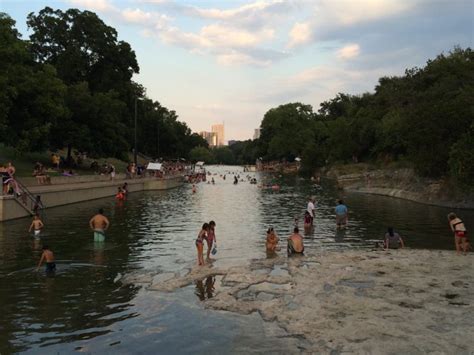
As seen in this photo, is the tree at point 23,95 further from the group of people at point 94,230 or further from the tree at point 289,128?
the tree at point 289,128

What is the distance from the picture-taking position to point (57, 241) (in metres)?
23.7

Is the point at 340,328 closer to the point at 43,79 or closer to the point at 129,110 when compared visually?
the point at 43,79

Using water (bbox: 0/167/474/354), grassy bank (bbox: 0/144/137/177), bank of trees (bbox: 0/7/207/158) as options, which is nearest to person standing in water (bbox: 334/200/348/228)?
water (bbox: 0/167/474/354)

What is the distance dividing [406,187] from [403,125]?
23.5ft

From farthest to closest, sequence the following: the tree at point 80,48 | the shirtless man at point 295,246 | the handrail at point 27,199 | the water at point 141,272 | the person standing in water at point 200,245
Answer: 1. the tree at point 80,48
2. the handrail at point 27,199
3. the shirtless man at point 295,246
4. the person standing in water at point 200,245
5. the water at point 141,272

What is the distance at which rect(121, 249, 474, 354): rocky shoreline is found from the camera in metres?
10.5

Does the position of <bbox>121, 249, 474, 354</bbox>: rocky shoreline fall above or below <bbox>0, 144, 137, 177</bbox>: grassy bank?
below

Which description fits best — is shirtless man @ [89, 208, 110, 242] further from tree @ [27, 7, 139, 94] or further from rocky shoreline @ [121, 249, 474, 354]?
tree @ [27, 7, 139, 94]

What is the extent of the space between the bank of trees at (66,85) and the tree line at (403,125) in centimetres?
3534

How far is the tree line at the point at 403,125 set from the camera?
4216cm

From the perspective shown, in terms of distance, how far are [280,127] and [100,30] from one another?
307ft

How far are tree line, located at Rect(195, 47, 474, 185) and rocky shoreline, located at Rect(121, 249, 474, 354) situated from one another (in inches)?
775

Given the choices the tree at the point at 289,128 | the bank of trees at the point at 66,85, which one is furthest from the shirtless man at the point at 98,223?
the tree at the point at 289,128

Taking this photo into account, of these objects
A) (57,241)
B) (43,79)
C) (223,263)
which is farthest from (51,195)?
(223,263)
